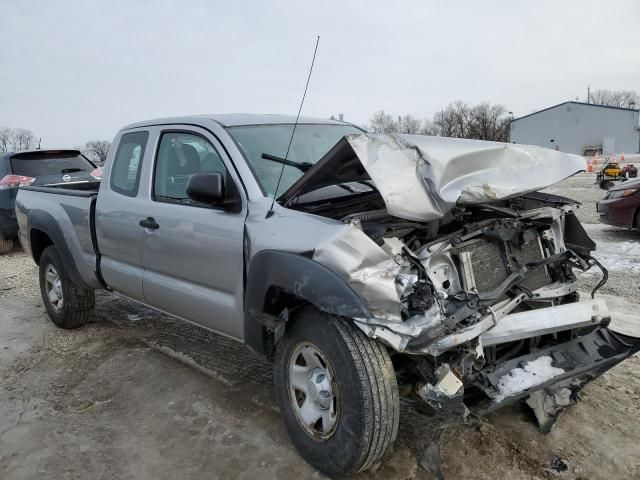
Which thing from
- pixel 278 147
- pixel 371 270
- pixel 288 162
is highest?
pixel 278 147

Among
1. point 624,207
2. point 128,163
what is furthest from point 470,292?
point 624,207

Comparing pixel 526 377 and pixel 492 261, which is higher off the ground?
pixel 492 261

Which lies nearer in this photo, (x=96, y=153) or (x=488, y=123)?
(x=96, y=153)

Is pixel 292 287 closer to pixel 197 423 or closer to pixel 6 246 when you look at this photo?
pixel 197 423

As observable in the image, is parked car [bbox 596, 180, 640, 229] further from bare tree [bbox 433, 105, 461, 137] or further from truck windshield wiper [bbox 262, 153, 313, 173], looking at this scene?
bare tree [bbox 433, 105, 461, 137]

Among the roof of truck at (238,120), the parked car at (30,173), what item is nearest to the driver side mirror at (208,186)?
the roof of truck at (238,120)

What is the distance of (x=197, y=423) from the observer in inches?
131

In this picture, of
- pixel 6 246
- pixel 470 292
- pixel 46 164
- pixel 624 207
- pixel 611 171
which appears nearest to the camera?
pixel 470 292

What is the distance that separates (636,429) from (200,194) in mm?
2823

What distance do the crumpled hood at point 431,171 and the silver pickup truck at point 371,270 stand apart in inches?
0.4

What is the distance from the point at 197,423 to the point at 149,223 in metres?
1.42

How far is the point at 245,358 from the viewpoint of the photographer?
13.9 ft

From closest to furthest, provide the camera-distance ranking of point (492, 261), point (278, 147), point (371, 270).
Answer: point (371, 270), point (492, 261), point (278, 147)

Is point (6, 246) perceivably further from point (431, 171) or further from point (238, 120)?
point (431, 171)
